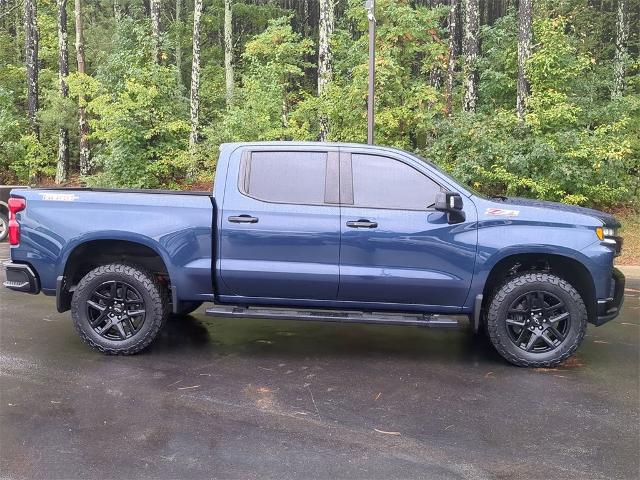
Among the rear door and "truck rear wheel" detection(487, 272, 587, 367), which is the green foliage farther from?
"truck rear wheel" detection(487, 272, 587, 367)

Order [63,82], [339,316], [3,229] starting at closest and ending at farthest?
[339,316] < [3,229] < [63,82]

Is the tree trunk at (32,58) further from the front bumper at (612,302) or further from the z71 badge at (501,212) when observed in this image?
the front bumper at (612,302)

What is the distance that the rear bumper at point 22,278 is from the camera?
565 centimetres

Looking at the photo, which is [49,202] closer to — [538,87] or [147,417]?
[147,417]

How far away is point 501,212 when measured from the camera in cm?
533

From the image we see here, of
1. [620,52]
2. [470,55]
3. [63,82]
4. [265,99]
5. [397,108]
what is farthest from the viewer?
[63,82]

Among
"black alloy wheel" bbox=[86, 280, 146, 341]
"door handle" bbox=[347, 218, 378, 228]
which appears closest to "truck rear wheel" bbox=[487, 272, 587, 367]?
"door handle" bbox=[347, 218, 378, 228]

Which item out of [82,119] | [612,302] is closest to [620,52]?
[82,119]

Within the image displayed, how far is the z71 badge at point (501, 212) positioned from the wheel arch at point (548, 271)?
0.35 m

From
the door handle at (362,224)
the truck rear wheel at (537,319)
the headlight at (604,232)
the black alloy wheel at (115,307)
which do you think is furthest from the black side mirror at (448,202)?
the black alloy wheel at (115,307)

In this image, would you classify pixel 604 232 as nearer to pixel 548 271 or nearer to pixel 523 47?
pixel 548 271

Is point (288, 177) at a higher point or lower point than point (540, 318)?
higher

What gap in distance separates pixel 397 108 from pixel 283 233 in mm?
12277

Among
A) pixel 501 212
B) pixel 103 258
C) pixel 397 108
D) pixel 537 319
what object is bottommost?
pixel 537 319
